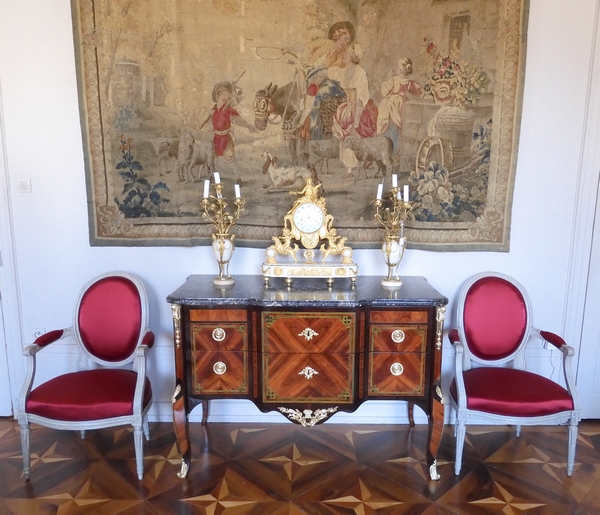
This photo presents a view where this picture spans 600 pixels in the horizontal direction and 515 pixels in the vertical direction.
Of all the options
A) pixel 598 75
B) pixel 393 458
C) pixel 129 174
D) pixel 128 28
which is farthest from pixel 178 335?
pixel 598 75

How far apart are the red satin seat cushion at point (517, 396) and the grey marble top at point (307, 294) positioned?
1.79 ft

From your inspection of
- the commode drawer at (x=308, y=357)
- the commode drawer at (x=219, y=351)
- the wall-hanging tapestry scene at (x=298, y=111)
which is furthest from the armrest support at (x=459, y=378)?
the commode drawer at (x=219, y=351)

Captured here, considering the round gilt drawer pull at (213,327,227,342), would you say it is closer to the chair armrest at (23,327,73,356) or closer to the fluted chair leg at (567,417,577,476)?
the chair armrest at (23,327,73,356)

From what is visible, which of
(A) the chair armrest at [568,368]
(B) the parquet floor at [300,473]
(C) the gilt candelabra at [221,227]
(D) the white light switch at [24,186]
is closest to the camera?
(B) the parquet floor at [300,473]

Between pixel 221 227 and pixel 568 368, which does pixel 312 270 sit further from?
pixel 568 368

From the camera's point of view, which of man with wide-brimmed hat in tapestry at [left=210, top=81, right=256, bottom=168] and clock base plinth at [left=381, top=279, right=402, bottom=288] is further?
man with wide-brimmed hat in tapestry at [left=210, top=81, right=256, bottom=168]

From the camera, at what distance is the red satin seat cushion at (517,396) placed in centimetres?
235

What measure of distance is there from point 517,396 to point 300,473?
1.25m

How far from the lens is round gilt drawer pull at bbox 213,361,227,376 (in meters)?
2.46

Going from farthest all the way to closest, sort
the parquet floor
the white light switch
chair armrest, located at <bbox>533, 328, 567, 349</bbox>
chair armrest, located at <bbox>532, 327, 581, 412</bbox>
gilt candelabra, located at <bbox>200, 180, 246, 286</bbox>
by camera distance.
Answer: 1. the white light switch
2. gilt candelabra, located at <bbox>200, 180, 246, 286</bbox>
3. chair armrest, located at <bbox>533, 328, 567, 349</bbox>
4. chair armrest, located at <bbox>532, 327, 581, 412</bbox>
5. the parquet floor

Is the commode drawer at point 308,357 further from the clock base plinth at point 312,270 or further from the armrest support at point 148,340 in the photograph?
the armrest support at point 148,340

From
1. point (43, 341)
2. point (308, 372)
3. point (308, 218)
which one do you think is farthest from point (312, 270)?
point (43, 341)

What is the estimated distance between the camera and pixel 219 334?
2.43 metres

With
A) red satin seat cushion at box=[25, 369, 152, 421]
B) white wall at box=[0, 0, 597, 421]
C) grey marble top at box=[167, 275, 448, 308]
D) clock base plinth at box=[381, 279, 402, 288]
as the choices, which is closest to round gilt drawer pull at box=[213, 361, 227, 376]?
grey marble top at box=[167, 275, 448, 308]
